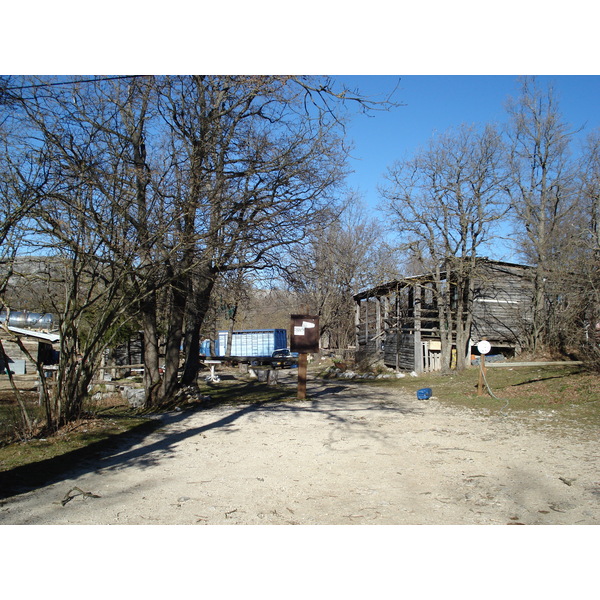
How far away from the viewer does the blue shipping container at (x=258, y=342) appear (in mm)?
41719

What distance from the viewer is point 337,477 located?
609cm

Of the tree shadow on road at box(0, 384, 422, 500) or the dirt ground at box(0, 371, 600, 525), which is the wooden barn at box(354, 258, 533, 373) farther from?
the dirt ground at box(0, 371, 600, 525)

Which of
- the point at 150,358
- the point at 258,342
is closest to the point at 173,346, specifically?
the point at 150,358

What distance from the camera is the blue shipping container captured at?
41.7 m

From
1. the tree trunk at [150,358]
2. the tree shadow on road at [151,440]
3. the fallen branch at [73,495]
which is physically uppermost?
the tree trunk at [150,358]

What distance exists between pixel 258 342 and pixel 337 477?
36.2m

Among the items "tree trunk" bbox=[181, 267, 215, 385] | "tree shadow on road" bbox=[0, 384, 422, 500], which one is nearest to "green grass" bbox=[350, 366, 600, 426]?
"tree shadow on road" bbox=[0, 384, 422, 500]

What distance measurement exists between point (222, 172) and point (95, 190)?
3120 mm

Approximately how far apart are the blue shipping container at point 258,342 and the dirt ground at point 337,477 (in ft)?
103

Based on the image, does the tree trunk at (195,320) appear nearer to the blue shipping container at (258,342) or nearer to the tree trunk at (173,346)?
the tree trunk at (173,346)

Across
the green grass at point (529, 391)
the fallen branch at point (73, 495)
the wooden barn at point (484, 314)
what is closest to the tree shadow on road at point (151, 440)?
the fallen branch at point (73, 495)

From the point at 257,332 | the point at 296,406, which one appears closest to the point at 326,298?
the point at 257,332

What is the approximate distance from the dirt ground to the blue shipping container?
31.5 m

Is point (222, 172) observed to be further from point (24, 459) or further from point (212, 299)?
point (24, 459)
